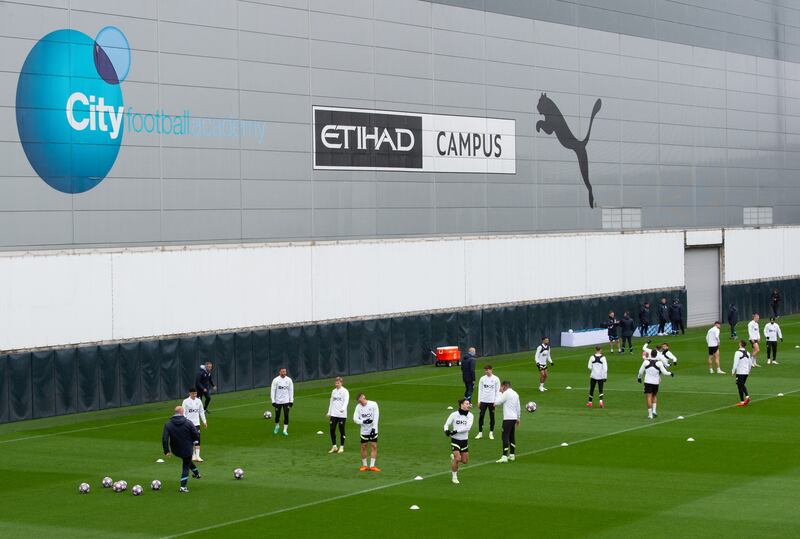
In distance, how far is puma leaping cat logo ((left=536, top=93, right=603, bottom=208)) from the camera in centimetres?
6862

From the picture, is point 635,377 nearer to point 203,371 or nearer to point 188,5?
point 203,371

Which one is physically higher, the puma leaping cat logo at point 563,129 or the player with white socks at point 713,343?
the puma leaping cat logo at point 563,129

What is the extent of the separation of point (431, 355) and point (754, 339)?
14.3m

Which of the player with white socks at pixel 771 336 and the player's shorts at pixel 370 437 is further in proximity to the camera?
the player with white socks at pixel 771 336

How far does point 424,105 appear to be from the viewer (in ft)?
199

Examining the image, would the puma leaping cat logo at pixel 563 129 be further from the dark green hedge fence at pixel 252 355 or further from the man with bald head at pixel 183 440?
the man with bald head at pixel 183 440

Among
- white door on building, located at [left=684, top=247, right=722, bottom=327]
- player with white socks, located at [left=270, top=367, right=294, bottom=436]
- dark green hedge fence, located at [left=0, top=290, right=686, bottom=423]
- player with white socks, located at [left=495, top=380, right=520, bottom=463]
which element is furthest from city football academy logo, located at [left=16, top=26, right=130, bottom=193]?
white door on building, located at [left=684, top=247, right=722, bottom=327]

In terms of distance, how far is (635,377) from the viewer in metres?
51.7

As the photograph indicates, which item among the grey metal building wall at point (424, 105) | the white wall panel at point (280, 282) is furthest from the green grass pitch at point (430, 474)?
the grey metal building wall at point (424, 105)

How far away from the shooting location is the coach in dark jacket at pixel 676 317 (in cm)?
7225

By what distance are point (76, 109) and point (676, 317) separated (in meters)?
38.6

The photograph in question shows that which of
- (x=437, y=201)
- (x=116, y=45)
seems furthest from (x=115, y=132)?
(x=437, y=201)

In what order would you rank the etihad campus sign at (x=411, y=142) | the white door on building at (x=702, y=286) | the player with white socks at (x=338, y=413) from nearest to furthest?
the player with white socks at (x=338, y=413) → the etihad campus sign at (x=411, y=142) → the white door on building at (x=702, y=286)

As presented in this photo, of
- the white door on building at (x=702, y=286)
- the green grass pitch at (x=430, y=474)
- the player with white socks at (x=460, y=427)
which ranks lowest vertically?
the green grass pitch at (x=430, y=474)
